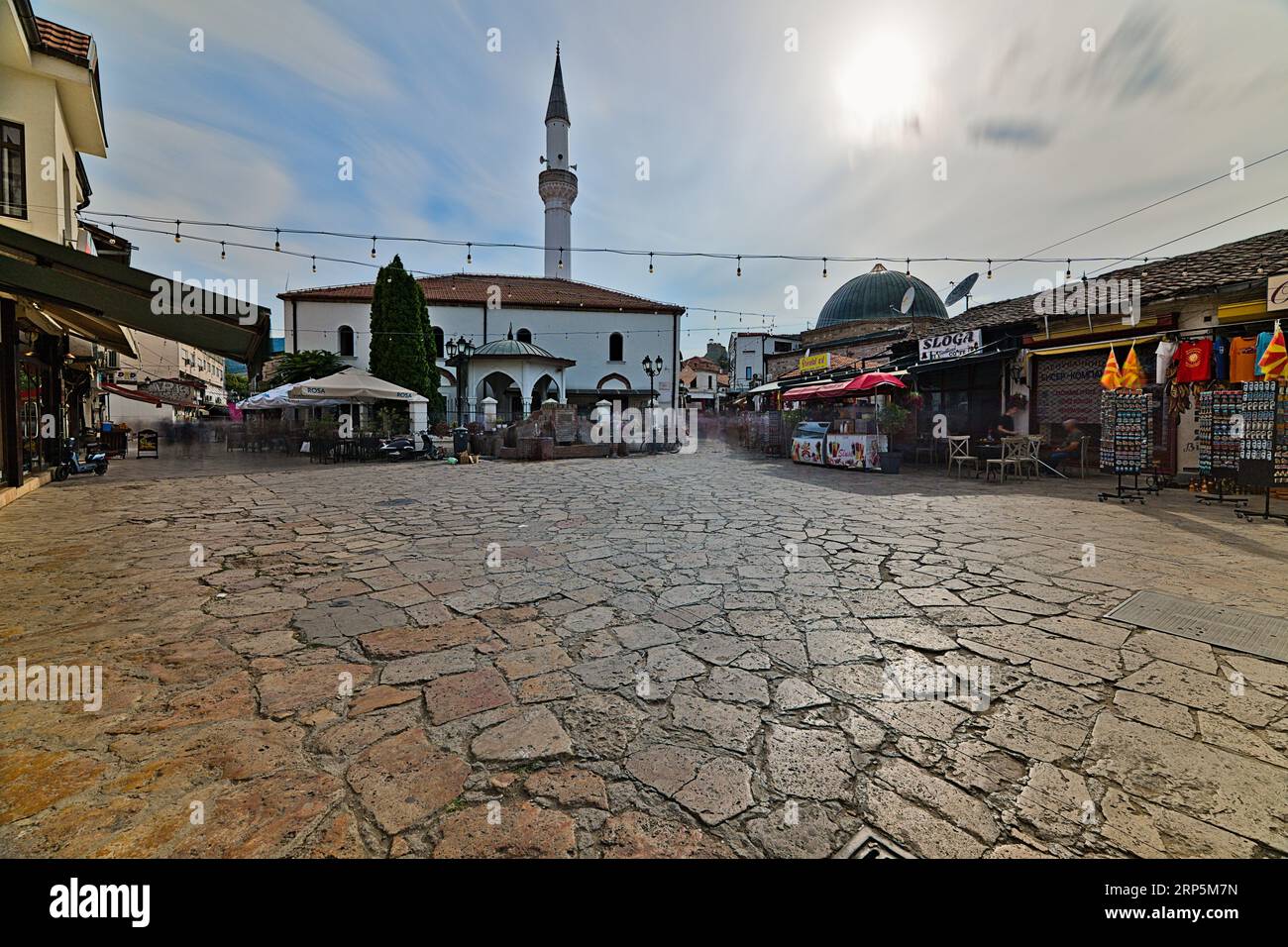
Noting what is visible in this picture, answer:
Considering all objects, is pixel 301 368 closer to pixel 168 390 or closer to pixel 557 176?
pixel 168 390

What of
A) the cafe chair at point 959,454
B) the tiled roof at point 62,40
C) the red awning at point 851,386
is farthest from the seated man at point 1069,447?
the tiled roof at point 62,40

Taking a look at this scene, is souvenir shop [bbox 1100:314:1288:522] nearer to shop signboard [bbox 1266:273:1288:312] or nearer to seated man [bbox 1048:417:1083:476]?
shop signboard [bbox 1266:273:1288:312]

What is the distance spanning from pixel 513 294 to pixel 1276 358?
35.9m

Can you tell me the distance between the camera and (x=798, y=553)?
4758 mm

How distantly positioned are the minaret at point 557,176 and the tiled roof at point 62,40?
22.6m

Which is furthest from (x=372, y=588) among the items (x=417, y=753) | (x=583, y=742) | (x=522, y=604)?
(x=583, y=742)

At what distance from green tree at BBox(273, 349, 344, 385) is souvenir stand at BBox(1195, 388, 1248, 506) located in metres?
28.7

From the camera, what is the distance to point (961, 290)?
17453 millimetres

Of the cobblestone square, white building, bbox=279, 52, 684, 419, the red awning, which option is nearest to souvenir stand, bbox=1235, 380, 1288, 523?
the cobblestone square

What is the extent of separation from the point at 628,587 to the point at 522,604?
764mm

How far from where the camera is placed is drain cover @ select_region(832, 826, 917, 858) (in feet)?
4.89

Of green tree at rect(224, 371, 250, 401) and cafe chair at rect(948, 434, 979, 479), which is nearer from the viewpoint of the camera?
cafe chair at rect(948, 434, 979, 479)

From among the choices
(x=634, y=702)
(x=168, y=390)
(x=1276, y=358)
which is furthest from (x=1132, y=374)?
(x=168, y=390)
